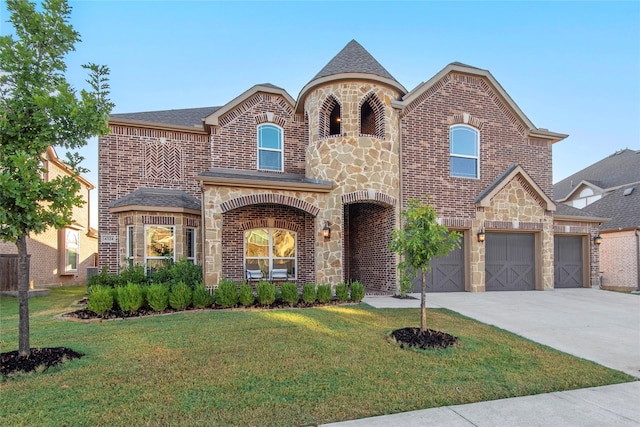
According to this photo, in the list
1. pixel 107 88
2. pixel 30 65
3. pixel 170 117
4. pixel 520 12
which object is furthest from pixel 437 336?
pixel 170 117

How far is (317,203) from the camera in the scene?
36.2 ft

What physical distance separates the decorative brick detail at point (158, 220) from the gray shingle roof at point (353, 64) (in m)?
6.70

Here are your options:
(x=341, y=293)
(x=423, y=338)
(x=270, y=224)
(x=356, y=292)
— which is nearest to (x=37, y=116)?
(x=423, y=338)

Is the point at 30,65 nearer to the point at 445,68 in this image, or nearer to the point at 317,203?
the point at 317,203

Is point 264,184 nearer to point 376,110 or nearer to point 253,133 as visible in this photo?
point 253,133

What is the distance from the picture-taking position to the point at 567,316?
8.74 meters

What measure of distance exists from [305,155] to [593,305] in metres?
10.2

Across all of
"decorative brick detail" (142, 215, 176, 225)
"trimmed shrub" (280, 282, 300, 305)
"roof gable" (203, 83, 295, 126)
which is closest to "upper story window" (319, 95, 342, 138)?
"roof gable" (203, 83, 295, 126)

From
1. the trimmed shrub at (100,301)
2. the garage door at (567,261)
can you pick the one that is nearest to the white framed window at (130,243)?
the trimmed shrub at (100,301)

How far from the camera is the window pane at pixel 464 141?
12.9 metres

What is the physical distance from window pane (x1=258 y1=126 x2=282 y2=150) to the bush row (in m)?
5.84

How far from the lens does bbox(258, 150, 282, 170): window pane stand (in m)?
13.1

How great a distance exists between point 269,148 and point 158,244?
5085mm

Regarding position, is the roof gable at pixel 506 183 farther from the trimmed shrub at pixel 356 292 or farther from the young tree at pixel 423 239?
the young tree at pixel 423 239
